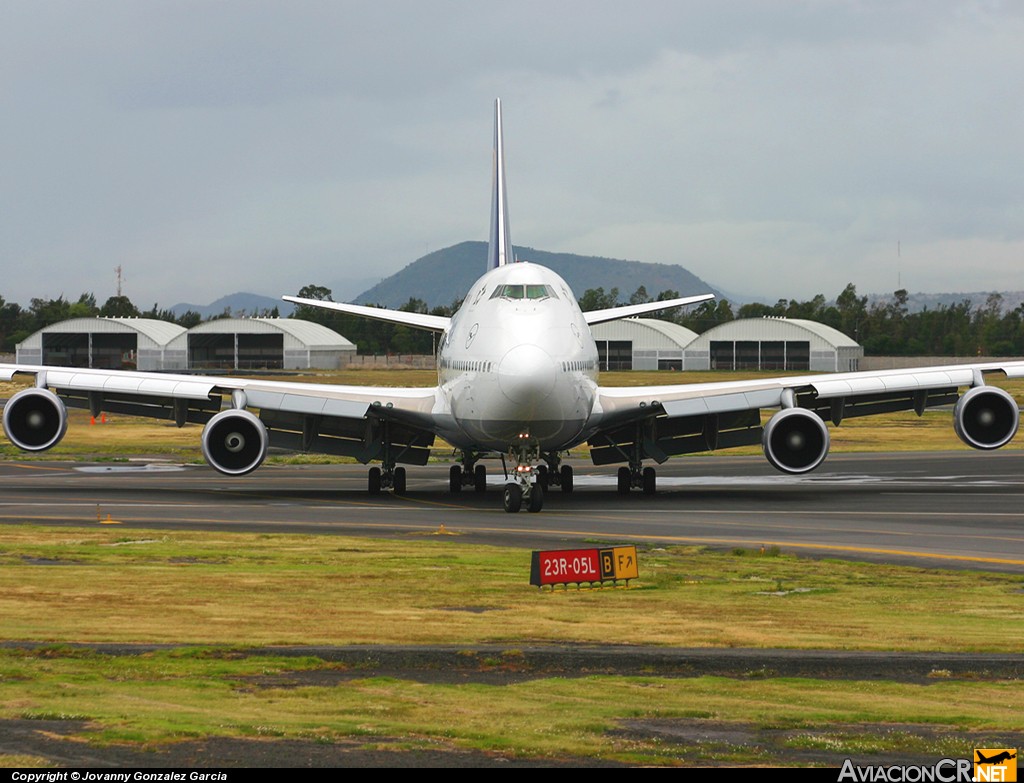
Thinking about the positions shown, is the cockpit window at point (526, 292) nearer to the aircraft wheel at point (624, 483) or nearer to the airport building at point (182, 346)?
Result: the aircraft wheel at point (624, 483)

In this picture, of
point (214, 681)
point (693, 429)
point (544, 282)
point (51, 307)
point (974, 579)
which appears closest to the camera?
point (214, 681)

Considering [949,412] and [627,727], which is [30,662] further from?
[949,412]

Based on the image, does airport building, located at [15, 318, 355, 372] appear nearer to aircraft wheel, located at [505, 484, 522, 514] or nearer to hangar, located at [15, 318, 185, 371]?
hangar, located at [15, 318, 185, 371]

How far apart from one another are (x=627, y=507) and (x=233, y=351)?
119 metres

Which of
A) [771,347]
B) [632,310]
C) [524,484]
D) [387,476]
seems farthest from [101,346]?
[524,484]

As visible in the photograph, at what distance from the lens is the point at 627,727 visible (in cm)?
1172

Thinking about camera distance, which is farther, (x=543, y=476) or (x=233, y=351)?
(x=233, y=351)

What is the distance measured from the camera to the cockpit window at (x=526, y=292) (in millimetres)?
34844

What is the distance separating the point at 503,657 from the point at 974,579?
979cm

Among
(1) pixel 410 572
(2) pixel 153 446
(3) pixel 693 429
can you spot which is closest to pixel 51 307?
(2) pixel 153 446

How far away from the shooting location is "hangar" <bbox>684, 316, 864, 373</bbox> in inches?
5536

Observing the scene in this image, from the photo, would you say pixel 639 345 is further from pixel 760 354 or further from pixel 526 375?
pixel 526 375

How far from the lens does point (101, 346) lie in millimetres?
150125

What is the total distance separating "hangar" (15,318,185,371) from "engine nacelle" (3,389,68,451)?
4193 inches
